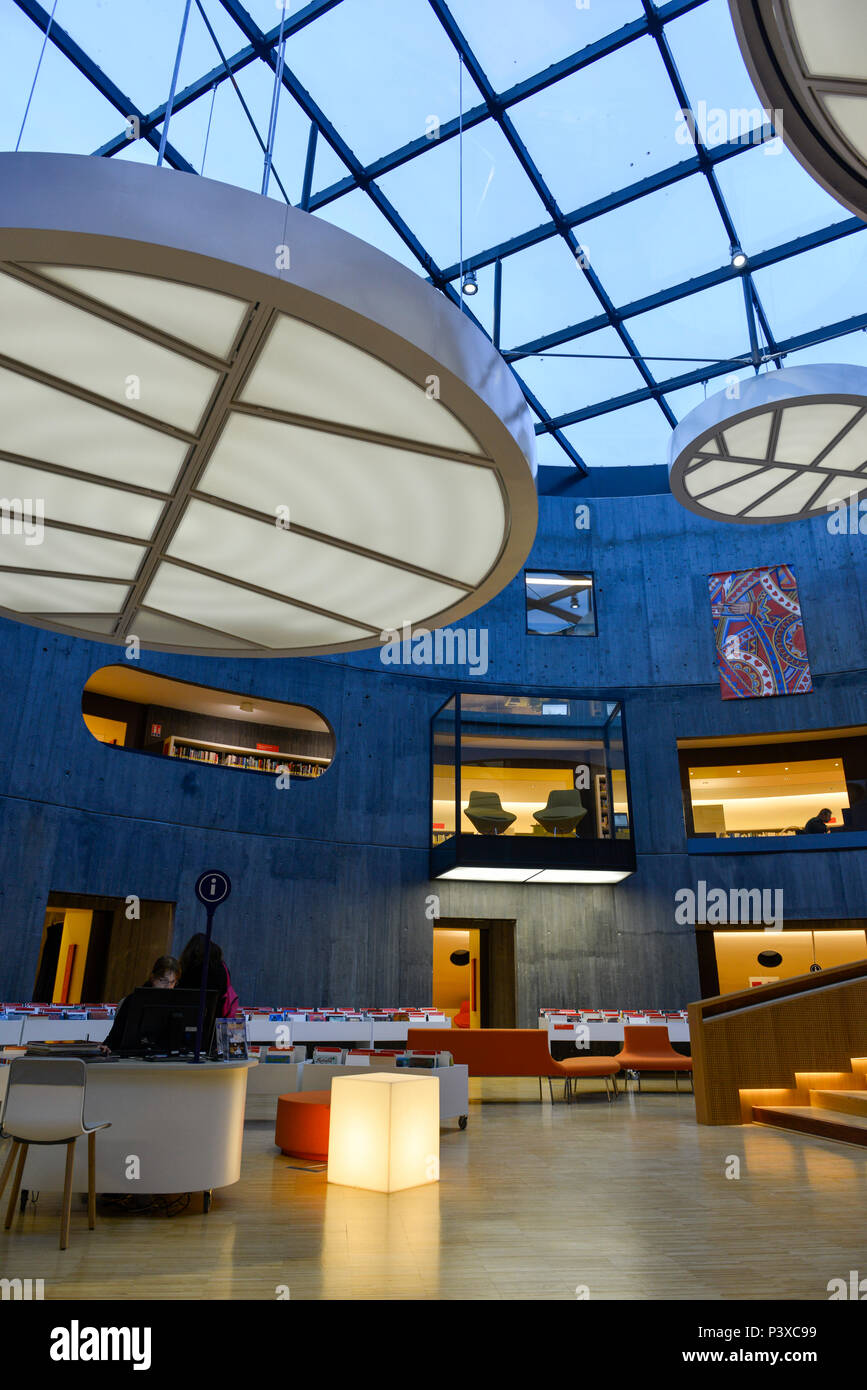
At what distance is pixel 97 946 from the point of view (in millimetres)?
15727

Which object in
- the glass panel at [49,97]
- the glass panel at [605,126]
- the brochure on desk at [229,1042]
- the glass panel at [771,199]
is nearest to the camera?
the brochure on desk at [229,1042]

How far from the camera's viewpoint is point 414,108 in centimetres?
1216

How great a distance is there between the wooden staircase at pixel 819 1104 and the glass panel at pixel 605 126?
12.7 metres

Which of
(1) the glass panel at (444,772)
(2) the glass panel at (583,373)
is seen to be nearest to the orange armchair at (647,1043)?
(1) the glass panel at (444,772)

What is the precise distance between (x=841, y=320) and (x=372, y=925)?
1355cm

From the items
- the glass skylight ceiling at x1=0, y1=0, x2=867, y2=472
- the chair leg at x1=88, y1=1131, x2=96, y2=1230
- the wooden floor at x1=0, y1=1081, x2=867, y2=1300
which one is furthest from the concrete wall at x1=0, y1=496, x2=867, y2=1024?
the chair leg at x1=88, y1=1131, x2=96, y2=1230

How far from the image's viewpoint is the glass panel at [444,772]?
48.3 feet

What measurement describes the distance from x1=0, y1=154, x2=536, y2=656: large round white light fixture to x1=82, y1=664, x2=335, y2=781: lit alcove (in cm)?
840

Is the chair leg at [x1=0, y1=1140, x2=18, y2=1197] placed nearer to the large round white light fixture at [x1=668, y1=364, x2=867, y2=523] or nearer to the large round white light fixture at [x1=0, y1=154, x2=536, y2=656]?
the large round white light fixture at [x1=0, y1=154, x2=536, y2=656]

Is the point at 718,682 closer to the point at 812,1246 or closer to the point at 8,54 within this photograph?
the point at 812,1246

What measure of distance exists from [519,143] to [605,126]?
1264 mm

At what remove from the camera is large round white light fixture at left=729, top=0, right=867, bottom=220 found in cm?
380

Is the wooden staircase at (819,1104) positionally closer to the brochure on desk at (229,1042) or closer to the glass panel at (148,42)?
the brochure on desk at (229,1042)
